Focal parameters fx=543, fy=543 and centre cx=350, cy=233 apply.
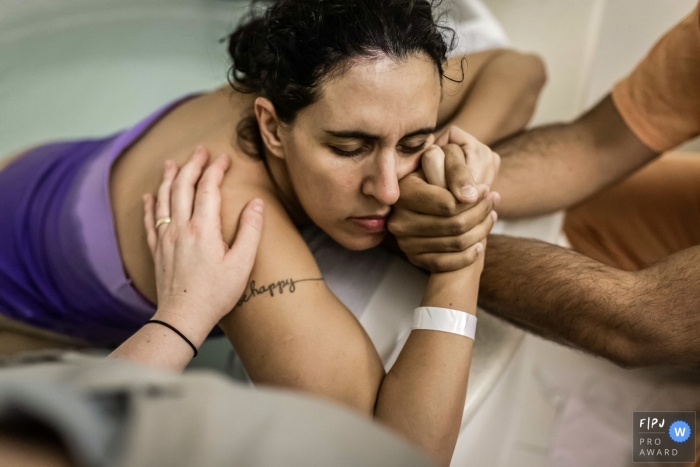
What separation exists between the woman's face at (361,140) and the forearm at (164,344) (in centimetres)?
26

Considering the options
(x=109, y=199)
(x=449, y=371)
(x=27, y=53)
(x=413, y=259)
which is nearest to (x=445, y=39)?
(x=413, y=259)

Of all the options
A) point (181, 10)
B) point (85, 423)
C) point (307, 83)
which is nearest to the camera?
point (85, 423)

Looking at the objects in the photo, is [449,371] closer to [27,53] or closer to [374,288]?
[374,288]

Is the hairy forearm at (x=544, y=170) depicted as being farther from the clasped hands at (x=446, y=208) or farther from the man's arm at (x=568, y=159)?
the clasped hands at (x=446, y=208)

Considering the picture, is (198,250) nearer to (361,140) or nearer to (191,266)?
(191,266)

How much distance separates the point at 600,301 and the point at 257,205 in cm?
53

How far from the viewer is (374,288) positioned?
97 cm

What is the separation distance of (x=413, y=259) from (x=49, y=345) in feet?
2.51

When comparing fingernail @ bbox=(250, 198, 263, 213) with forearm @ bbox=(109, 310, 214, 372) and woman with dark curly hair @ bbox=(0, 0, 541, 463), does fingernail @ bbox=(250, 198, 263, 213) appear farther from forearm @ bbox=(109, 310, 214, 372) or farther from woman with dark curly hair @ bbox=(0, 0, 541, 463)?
forearm @ bbox=(109, 310, 214, 372)

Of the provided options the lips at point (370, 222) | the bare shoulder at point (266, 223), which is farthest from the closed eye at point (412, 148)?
the bare shoulder at point (266, 223)

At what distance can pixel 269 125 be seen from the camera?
84 cm

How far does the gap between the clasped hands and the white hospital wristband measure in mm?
72

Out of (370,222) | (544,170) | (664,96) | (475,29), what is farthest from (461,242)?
(475,29)

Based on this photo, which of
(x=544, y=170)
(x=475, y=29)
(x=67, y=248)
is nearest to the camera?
(x=67, y=248)
